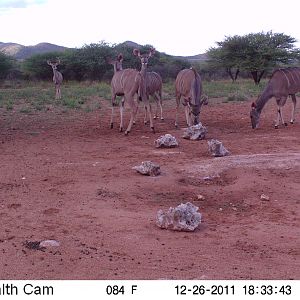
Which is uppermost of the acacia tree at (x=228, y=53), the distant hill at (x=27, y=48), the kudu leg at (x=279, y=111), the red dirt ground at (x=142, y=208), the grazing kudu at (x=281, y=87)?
the distant hill at (x=27, y=48)

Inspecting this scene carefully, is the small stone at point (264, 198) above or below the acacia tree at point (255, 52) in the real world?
below

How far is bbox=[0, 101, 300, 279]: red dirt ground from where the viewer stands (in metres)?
5.43

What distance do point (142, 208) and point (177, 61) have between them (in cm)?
4397

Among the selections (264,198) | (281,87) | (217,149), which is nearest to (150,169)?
(264,198)

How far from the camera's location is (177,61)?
50406 millimetres

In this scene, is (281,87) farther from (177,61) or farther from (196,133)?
(177,61)

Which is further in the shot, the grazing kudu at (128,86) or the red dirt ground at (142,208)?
the grazing kudu at (128,86)

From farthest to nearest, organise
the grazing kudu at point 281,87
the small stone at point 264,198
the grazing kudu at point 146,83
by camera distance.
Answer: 1. the grazing kudu at point 281,87
2. the grazing kudu at point 146,83
3. the small stone at point 264,198

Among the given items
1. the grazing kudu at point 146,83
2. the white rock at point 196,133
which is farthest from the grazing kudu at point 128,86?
the white rock at point 196,133

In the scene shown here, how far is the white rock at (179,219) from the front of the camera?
6.55 metres

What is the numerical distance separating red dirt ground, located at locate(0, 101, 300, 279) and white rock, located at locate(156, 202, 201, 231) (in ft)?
0.28

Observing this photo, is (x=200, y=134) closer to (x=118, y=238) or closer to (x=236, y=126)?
(x=236, y=126)

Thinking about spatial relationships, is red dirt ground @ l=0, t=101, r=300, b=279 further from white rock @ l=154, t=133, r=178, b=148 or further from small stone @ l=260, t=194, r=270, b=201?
white rock @ l=154, t=133, r=178, b=148

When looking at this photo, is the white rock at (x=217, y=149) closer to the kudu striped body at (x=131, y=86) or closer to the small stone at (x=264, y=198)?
the small stone at (x=264, y=198)
